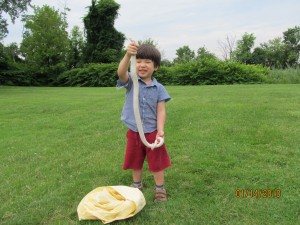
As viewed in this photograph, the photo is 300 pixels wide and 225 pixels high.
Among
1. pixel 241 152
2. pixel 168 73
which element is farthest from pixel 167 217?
pixel 168 73

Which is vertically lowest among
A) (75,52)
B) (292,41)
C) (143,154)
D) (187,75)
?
(143,154)

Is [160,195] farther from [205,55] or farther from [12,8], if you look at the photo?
[205,55]

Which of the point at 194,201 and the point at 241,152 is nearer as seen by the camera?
the point at 194,201

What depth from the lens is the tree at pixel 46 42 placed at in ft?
102

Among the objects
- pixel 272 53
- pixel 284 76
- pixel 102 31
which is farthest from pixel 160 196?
pixel 272 53

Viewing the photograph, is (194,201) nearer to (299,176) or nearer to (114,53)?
(299,176)

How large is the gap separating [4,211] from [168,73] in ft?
76.5

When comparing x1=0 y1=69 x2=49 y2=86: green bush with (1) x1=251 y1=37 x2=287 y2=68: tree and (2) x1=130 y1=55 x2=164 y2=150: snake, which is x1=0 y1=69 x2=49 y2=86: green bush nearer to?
(2) x1=130 y1=55 x2=164 y2=150: snake

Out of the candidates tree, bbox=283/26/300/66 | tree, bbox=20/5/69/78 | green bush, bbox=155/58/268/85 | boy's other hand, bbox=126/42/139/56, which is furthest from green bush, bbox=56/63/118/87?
tree, bbox=283/26/300/66

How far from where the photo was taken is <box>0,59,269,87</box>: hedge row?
24.1 m

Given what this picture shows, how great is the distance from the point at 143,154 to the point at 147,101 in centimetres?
54

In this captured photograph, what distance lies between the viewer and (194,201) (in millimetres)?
3168

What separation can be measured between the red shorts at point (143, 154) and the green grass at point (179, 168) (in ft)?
1.02

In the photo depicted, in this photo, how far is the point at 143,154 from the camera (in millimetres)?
3377
